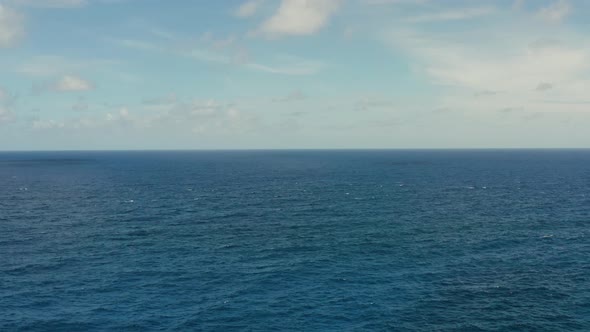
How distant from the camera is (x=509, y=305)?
6800 centimetres

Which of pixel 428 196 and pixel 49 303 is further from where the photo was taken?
pixel 428 196

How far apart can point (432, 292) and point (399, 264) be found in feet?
46.7

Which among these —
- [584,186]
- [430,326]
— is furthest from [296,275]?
[584,186]

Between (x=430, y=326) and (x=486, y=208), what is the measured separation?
9182 centimetres

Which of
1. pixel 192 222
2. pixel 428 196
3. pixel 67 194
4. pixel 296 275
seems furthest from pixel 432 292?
pixel 67 194

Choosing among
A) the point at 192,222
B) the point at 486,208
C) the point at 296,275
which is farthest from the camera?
the point at 486,208

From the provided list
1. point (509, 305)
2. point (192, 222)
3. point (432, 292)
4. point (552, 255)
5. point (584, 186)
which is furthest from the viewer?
point (584, 186)

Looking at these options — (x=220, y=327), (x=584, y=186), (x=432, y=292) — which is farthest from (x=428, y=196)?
(x=220, y=327)

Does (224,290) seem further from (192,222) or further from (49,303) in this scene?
(192,222)

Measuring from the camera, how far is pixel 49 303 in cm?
6956

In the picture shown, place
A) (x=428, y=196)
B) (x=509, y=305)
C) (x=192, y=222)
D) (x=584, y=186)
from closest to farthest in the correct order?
(x=509, y=305), (x=192, y=222), (x=428, y=196), (x=584, y=186)

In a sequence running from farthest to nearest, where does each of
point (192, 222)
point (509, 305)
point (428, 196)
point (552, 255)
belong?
point (428, 196) → point (192, 222) → point (552, 255) → point (509, 305)

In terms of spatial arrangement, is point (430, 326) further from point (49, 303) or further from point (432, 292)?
point (49, 303)

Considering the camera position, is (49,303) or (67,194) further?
(67,194)
